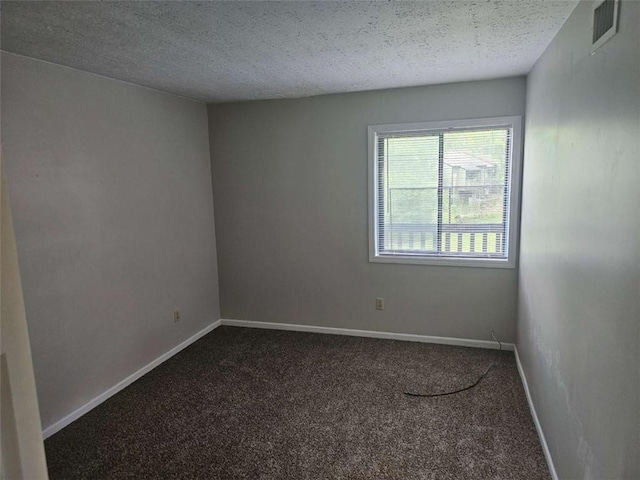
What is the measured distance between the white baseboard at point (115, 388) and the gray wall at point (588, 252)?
3.02 metres

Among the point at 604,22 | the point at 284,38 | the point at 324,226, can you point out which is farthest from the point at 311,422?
the point at 604,22

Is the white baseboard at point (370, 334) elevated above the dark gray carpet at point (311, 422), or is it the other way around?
the white baseboard at point (370, 334)

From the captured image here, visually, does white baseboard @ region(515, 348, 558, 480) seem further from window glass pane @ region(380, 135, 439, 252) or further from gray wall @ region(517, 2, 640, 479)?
window glass pane @ region(380, 135, 439, 252)

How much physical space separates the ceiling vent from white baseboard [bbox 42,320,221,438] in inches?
141

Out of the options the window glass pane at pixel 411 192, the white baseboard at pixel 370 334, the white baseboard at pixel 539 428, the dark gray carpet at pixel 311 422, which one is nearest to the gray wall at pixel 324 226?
the white baseboard at pixel 370 334

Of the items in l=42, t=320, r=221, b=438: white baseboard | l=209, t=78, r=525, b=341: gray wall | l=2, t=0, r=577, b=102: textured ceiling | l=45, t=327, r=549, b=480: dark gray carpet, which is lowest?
l=45, t=327, r=549, b=480: dark gray carpet

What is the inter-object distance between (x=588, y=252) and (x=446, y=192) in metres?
2.15

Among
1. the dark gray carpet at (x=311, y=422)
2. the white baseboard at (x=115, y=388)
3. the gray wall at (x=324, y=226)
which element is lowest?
the dark gray carpet at (x=311, y=422)

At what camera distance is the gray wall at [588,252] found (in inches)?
46.9

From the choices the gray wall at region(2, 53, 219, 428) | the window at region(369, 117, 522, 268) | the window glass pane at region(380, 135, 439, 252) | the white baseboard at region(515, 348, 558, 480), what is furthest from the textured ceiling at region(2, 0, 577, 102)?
the white baseboard at region(515, 348, 558, 480)

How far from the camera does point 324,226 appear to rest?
13.3 ft

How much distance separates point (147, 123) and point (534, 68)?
3.12 m

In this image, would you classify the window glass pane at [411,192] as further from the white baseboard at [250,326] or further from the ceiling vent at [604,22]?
the ceiling vent at [604,22]

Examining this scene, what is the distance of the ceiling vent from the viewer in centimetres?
132
